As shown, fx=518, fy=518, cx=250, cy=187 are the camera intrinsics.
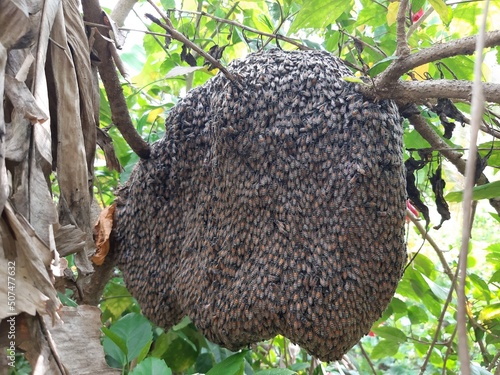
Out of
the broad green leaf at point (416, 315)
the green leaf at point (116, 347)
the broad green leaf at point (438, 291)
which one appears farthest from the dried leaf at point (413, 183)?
the broad green leaf at point (416, 315)

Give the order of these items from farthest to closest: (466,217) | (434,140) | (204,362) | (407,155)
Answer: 1. (407,155)
2. (204,362)
3. (434,140)
4. (466,217)

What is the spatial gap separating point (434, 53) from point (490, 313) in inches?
38.0

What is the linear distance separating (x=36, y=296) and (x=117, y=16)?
0.97 meters

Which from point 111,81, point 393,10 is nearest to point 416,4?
point 393,10

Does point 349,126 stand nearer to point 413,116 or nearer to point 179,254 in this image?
point 413,116

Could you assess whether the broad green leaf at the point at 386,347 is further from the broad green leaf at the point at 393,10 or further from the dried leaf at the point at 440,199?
the broad green leaf at the point at 393,10

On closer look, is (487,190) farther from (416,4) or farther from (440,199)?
(416,4)

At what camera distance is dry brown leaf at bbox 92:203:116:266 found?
1155mm

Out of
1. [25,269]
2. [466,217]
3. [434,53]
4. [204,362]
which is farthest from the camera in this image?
[204,362]

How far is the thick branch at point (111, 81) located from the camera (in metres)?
1.00

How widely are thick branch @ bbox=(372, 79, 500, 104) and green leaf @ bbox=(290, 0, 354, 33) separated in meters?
0.32

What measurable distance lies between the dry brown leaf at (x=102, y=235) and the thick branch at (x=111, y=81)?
177 millimetres

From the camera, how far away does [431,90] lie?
0.82m

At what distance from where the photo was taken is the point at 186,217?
1.08 m
